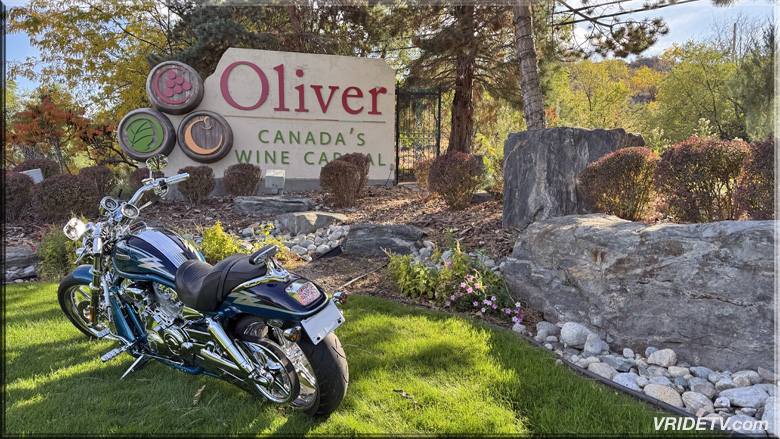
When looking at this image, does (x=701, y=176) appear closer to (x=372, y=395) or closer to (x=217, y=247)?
(x=372, y=395)

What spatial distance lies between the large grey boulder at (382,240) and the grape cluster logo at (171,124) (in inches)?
205

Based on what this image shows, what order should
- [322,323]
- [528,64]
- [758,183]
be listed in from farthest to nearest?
1. [528,64]
2. [758,183]
3. [322,323]

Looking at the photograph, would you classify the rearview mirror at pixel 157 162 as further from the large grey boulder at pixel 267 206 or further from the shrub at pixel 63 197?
the shrub at pixel 63 197

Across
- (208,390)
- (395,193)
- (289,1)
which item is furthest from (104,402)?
(289,1)

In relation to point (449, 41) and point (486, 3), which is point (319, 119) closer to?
point (449, 41)

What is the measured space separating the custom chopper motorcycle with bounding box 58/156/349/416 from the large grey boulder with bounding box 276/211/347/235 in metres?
3.71

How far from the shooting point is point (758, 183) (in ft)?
10.7

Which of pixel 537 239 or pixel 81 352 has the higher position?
pixel 537 239

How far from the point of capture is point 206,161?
9.10 metres

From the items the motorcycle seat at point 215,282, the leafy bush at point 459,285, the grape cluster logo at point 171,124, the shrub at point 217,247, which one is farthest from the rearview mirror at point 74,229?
the grape cluster logo at point 171,124

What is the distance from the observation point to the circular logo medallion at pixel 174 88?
874cm

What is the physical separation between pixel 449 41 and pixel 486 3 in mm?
1171

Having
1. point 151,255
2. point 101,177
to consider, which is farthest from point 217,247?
point 101,177

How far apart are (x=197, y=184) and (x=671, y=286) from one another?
24.3 ft
